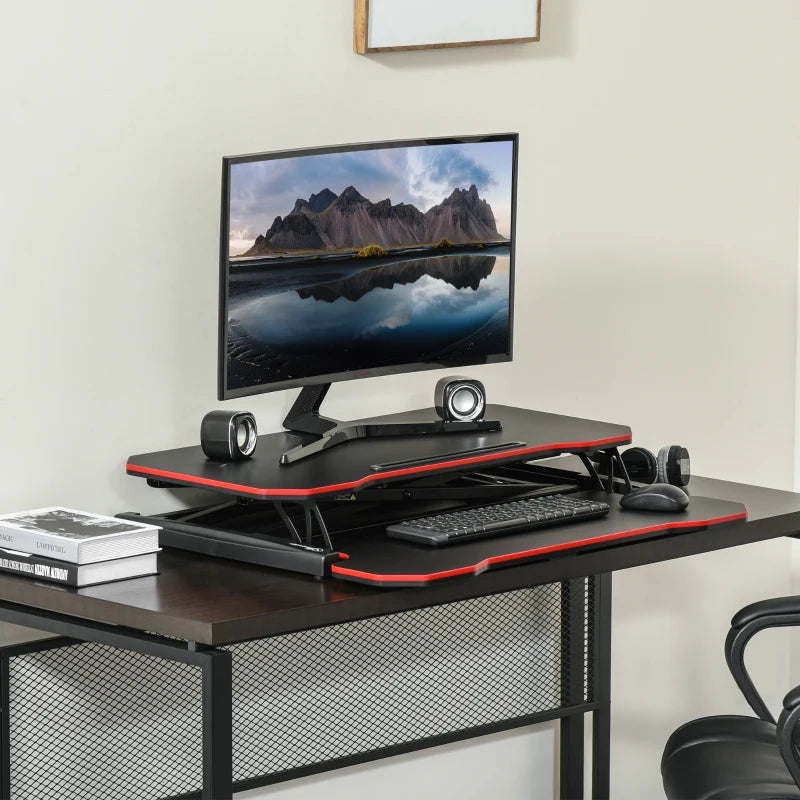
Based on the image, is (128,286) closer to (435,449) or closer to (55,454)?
(55,454)

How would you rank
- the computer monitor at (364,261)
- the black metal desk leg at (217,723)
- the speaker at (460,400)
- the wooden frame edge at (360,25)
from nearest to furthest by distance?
the black metal desk leg at (217,723) < the computer monitor at (364,261) < the speaker at (460,400) < the wooden frame edge at (360,25)

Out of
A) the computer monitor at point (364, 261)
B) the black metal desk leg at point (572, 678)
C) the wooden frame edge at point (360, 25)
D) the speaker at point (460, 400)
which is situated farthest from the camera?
the black metal desk leg at point (572, 678)

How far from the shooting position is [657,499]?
86.9 inches

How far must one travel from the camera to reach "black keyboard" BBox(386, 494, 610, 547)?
6.61ft

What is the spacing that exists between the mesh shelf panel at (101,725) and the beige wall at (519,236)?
0.83 feet

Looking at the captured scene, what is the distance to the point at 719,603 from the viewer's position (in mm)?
3217

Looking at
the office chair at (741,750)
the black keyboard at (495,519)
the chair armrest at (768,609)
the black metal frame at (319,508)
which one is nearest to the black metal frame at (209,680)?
the black metal frame at (319,508)

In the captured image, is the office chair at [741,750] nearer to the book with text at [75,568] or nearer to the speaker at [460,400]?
the speaker at [460,400]

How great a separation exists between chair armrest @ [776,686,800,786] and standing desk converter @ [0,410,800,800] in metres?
0.29

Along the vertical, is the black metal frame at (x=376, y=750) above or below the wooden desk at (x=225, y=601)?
below

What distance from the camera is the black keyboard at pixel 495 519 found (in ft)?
6.61

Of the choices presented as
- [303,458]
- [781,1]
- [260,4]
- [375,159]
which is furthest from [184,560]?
[781,1]

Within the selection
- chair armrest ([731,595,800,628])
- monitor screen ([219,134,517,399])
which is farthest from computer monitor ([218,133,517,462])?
chair armrest ([731,595,800,628])

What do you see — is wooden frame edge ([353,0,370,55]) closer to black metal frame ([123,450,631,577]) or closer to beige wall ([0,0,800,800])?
beige wall ([0,0,800,800])
